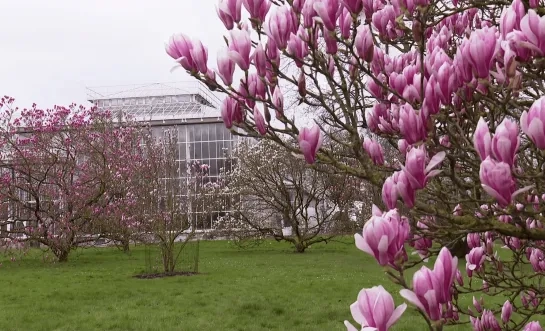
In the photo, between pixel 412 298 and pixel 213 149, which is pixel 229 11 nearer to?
pixel 412 298

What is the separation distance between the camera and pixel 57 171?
19703 millimetres

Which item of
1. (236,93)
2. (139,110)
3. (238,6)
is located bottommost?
(236,93)

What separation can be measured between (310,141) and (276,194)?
22804mm

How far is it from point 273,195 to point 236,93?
70.8 ft

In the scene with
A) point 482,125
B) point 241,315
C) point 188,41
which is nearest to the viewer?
point 482,125

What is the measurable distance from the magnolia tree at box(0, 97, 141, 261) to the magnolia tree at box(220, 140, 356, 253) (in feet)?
17.6

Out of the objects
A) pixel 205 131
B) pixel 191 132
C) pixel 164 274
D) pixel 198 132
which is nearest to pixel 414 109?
pixel 164 274

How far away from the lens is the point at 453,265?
137 cm

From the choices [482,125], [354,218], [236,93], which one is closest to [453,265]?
[482,125]

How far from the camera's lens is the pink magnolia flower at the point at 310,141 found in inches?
72.3

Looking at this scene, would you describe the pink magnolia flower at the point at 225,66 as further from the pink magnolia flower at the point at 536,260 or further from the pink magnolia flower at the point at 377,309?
the pink magnolia flower at the point at 536,260

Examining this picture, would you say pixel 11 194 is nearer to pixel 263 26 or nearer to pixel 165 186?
pixel 165 186

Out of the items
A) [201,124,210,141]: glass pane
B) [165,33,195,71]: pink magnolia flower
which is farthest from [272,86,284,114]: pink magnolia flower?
[201,124,210,141]: glass pane

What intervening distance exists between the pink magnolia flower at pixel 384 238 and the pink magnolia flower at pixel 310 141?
1.56 feet
